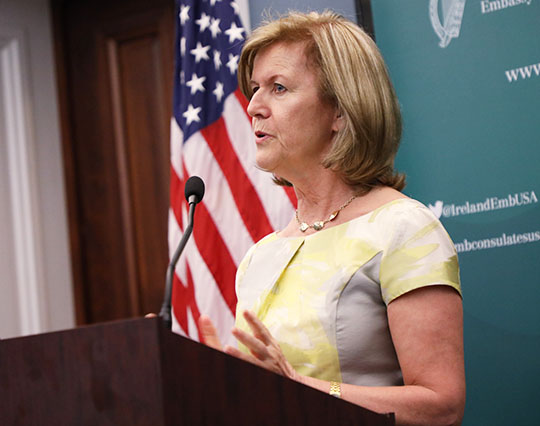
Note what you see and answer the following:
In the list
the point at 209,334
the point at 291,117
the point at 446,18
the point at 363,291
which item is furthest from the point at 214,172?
the point at 209,334

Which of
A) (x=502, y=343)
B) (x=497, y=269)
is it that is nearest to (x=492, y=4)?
(x=497, y=269)

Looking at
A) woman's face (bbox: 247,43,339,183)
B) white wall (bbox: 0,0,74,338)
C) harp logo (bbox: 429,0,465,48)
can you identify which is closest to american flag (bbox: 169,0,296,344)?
harp logo (bbox: 429,0,465,48)

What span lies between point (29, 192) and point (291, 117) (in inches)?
88.8

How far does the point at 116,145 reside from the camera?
11.9 ft

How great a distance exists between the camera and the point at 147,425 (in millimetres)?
860

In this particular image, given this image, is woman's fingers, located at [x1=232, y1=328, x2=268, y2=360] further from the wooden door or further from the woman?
the wooden door

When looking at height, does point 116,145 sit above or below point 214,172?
above

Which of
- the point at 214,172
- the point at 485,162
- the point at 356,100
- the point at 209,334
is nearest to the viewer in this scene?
the point at 209,334

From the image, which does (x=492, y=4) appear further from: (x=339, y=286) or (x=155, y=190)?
(x=155, y=190)

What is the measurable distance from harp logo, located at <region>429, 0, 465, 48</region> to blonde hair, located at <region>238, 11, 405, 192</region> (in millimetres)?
727

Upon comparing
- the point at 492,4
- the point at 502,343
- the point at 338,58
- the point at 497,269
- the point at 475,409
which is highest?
the point at 492,4

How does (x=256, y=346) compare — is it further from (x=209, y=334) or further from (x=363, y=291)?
(x=363, y=291)

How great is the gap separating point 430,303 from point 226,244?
142 centimetres

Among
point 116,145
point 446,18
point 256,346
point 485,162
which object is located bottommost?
point 256,346
